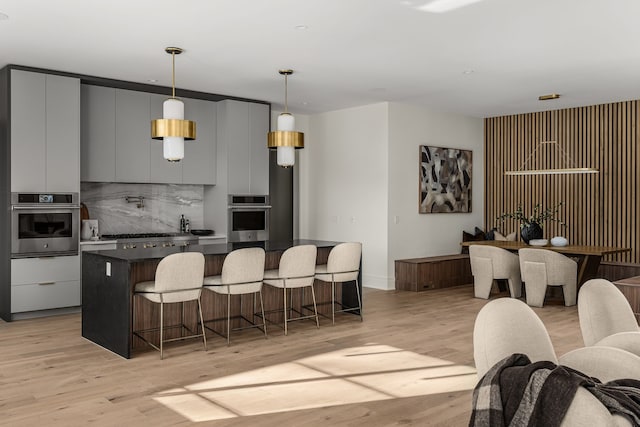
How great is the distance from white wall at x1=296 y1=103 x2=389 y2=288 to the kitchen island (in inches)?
128

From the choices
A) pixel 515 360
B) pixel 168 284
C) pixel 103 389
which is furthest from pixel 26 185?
pixel 515 360

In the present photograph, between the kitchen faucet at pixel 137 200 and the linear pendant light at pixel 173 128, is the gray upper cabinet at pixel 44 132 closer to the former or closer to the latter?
the kitchen faucet at pixel 137 200

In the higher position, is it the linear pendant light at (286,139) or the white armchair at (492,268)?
the linear pendant light at (286,139)

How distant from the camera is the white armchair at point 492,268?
7.96 meters

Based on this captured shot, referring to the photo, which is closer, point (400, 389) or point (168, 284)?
point (400, 389)

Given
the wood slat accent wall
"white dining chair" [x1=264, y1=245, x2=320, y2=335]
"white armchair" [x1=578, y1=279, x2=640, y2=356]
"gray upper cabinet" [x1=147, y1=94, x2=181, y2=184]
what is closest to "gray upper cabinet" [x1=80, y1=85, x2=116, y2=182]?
"gray upper cabinet" [x1=147, y1=94, x2=181, y2=184]

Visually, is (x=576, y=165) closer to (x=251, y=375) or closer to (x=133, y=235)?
(x=133, y=235)

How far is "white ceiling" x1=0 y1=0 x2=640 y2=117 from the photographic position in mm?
4703

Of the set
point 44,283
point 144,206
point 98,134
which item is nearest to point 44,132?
point 98,134

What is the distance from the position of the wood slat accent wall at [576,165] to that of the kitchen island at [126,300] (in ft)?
18.3

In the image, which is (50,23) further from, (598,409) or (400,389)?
(598,409)

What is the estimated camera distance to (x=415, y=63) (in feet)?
21.2

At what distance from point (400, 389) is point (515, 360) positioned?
208 cm

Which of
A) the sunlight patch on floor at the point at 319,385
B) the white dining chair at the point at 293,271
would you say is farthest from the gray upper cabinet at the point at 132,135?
the sunlight patch on floor at the point at 319,385
